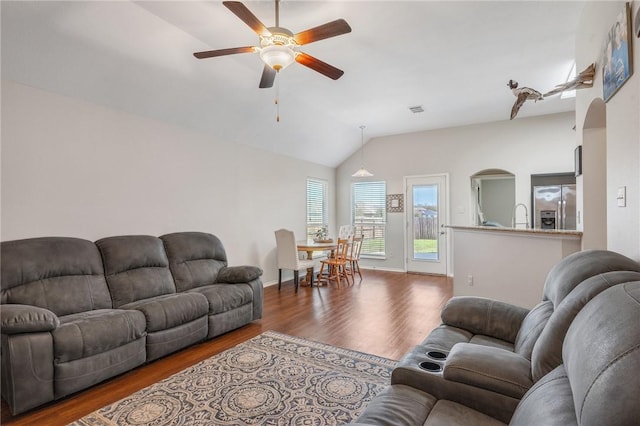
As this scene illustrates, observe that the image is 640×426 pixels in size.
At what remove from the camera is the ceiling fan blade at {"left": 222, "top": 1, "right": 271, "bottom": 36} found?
2.12m

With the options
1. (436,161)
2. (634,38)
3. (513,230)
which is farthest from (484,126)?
(634,38)

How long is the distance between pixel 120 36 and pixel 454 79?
403 centimetres

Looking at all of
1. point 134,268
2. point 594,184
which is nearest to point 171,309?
point 134,268

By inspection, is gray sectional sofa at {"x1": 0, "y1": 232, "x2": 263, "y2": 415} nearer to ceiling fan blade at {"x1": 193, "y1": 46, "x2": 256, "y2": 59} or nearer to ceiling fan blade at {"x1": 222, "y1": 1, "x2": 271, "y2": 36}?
ceiling fan blade at {"x1": 193, "y1": 46, "x2": 256, "y2": 59}

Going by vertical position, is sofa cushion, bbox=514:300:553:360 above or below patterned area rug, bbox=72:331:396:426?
above

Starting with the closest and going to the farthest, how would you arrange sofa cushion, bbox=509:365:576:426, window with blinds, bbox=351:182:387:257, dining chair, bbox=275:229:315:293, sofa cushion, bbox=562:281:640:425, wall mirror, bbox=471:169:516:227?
sofa cushion, bbox=562:281:640:425 < sofa cushion, bbox=509:365:576:426 < dining chair, bbox=275:229:315:293 < window with blinds, bbox=351:182:387:257 < wall mirror, bbox=471:169:516:227

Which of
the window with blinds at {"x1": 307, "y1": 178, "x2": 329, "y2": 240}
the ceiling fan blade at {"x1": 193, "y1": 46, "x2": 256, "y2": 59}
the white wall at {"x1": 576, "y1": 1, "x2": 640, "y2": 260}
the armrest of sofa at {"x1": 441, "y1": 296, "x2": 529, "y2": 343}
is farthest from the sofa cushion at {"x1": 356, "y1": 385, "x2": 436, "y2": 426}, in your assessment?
the window with blinds at {"x1": 307, "y1": 178, "x2": 329, "y2": 240}

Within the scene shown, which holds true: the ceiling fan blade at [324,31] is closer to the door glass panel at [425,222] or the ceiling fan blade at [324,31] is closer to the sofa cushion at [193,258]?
the sofa cushion at [193,258]

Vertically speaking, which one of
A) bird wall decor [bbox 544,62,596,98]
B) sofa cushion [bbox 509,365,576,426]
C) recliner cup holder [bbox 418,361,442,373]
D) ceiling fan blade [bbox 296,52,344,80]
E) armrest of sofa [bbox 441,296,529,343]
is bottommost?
recliner cup holder [bbox 418,361,442,373]

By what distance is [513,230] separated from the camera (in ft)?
12.5

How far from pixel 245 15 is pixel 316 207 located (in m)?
5.50

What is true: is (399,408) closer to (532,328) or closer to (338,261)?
(532,328)

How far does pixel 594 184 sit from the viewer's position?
315 cm

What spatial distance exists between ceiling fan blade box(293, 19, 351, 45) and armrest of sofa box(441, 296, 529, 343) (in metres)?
2.16
